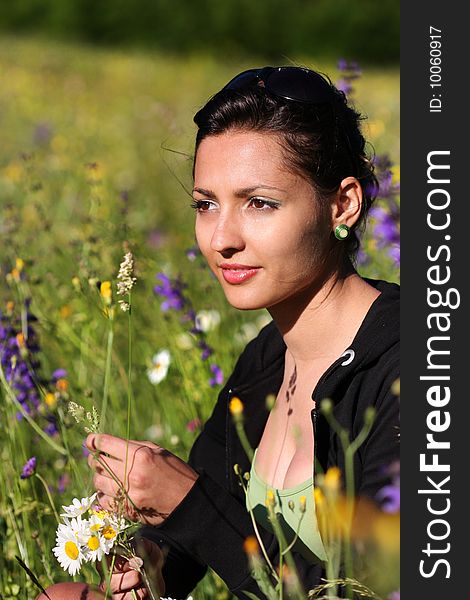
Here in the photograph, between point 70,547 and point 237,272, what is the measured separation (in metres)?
0.45

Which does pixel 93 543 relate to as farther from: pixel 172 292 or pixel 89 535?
pixel 172 292

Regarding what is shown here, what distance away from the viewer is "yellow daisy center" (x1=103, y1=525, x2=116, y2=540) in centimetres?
122

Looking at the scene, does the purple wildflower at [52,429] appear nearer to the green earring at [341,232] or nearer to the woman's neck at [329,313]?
the woman's neck at [329,313]

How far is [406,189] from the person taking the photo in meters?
1.36

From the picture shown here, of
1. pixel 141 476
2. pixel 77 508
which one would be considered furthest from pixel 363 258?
pixel 77 508

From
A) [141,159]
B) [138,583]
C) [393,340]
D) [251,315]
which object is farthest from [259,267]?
[141,159]

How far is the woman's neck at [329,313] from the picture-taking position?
1548 millimetres

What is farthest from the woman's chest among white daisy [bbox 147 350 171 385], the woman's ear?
white daisy [bbox 147 350 171 385]

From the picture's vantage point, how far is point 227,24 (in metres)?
22.2

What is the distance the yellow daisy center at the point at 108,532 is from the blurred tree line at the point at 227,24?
21.2m

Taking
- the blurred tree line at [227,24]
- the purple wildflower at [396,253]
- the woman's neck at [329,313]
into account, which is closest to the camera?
the woman's neck at [329,313]

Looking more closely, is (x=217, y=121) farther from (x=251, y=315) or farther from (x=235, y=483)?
(x=251, y=315)

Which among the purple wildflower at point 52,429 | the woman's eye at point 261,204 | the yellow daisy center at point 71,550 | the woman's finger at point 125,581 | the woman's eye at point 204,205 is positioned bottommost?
the woman's finger at point 125,581

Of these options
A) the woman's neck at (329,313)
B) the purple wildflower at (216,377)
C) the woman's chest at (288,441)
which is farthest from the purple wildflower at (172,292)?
the woman's neck at (329,313)
